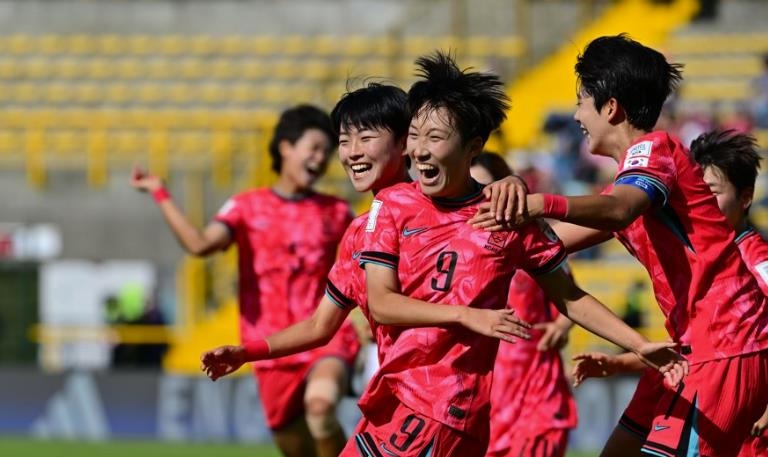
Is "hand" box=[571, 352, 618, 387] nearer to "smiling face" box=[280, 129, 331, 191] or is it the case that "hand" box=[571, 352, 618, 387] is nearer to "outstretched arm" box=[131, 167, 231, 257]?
"smiling face" box=[280, 129, 331, 191]

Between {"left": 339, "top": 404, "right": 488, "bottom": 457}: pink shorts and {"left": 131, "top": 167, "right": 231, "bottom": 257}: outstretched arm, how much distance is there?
3138 mm

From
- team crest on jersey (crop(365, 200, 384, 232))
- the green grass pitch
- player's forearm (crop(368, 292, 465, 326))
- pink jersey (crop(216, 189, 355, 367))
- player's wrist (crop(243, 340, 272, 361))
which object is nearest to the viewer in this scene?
player's forearm (crop(368, 292, 465, 326))

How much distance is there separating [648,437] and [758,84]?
1345cm

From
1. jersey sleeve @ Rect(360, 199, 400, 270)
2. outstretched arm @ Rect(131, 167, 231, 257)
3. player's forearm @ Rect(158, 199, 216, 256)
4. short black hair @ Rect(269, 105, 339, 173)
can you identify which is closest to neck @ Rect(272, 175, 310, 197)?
short black hair @ Rect(269, 105, 339, 173)

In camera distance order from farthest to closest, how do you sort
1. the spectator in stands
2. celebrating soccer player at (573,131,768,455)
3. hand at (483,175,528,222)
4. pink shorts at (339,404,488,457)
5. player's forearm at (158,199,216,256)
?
the spectator in stands → player's forearm at (158,199,216,256) → celebrating soccer player at (573,131,768,455) → pink shorts at (339,404,488,457) → hand at (483,175,528,222)

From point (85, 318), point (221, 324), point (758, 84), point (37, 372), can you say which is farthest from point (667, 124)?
point (85, 318)

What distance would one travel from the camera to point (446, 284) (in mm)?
5059

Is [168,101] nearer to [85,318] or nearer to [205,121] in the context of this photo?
[205,121]

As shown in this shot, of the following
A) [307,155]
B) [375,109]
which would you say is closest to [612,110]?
[375,109]

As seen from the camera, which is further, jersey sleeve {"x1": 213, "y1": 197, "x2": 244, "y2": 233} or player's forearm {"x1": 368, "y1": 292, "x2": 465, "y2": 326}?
jersey sleeve {"x1": 213, "y1": 197, "x2": 244, "y2": 233}

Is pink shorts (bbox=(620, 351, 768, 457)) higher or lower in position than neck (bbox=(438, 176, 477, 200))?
lower

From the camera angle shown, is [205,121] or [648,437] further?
[205,121]

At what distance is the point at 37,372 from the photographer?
15.3m

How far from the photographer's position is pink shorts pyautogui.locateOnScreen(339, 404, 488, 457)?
500cm
